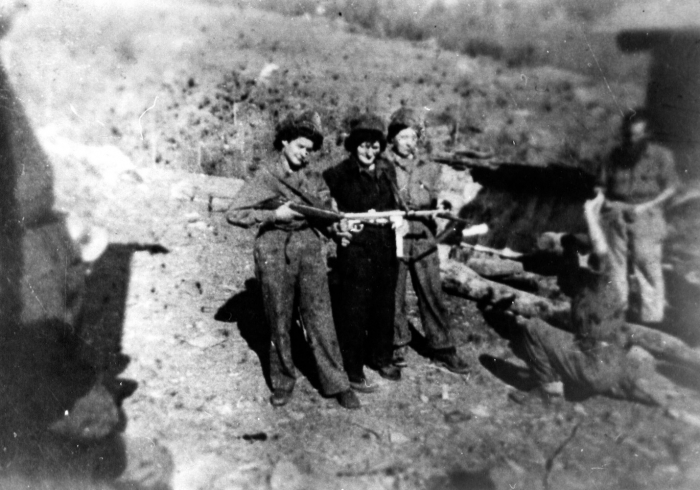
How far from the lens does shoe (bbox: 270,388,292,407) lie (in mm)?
4133

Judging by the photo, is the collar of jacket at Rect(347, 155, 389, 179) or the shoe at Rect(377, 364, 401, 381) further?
the shoe at Rect(377, 364, 401, 381)

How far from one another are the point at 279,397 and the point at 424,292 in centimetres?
157

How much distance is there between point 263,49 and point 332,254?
2528mm

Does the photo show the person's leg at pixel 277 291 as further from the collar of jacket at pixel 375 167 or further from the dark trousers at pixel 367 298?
the collar of jacket at pixel 375 167

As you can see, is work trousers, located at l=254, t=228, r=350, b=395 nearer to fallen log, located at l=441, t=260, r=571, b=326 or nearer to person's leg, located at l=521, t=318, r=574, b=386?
person's leg, located at l=521, t=318, r=574, b=386

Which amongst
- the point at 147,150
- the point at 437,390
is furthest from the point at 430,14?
the point at 437,390

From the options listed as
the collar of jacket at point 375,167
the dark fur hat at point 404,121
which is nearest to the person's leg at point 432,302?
the collar of jacket at point 375,167

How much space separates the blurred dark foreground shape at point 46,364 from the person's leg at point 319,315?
49.9 inches

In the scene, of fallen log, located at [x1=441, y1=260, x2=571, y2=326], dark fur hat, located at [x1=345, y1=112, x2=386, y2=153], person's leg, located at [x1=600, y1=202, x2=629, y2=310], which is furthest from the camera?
fallen log, located at [x1=441, y1=260, x2=571, y2=326]

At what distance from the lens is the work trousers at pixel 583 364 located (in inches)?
161

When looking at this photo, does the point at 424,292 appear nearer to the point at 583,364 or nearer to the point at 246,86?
the point at 583,364

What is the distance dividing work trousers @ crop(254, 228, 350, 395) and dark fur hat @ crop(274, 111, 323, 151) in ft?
2.21

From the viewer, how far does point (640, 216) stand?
432 centimetres

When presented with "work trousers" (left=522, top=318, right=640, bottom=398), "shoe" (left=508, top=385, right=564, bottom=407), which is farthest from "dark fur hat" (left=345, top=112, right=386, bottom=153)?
"shoe" (left=508, top=385, right=564, bottom=407)
